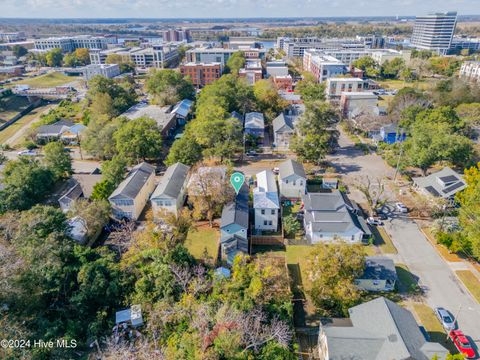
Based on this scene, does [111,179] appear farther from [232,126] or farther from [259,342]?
Answer: [259,342]

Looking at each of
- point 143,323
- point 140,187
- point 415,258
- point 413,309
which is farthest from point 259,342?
point 140,187

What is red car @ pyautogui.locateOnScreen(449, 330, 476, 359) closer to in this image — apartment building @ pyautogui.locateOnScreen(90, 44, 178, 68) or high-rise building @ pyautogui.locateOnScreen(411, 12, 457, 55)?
apartment building @ pyautogui.locateOnScreen(90, 44, 178, 68)

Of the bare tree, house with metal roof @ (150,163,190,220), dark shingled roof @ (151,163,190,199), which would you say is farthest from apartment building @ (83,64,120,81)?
the bare tree

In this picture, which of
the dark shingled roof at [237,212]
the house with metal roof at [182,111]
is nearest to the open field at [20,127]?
the house with metal roof at [182,111]

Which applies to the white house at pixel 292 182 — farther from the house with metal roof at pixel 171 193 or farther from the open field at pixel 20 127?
the open field at pixel 20 127

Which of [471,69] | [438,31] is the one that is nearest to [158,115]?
[471,69]
